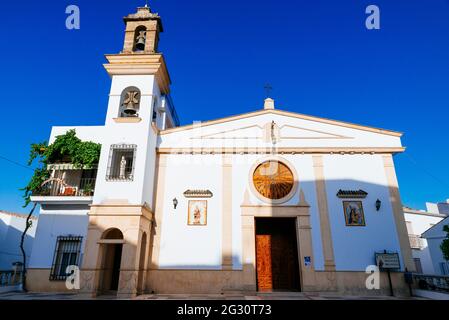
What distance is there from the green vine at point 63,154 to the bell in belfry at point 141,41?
5097 millimetres

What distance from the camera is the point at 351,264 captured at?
439 inches

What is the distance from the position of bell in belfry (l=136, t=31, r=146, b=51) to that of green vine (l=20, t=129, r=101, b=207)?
16.7 ft

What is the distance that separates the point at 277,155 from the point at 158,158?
→ 5.45 m

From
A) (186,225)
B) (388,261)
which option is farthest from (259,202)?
(388,261)

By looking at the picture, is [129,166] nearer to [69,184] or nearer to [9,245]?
[69,184]

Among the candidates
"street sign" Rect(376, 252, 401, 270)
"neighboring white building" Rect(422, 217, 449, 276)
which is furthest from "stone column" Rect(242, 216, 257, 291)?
"neighboring white building" Rect(422, 217, 449, 276)

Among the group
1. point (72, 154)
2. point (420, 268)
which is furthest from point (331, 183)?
point (420, 268)

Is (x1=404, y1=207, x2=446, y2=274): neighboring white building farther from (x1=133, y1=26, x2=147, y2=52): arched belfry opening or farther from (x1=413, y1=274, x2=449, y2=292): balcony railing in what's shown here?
(x1=133, y1=26, x2=147, y2=52): arched belfry opening

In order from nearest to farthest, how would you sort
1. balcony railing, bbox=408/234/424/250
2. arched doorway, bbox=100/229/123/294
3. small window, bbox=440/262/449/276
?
1. arched doorway, bbox=100/229/123/294
2. small window, bbox=440/262/449/276
3. balcony railing, bbox=408/234/424/250

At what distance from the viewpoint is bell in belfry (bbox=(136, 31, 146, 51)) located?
13.3 metres

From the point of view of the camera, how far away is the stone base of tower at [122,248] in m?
9.76

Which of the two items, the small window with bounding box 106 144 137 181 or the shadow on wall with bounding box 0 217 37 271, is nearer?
the small window with bounding box 106 144 137 181

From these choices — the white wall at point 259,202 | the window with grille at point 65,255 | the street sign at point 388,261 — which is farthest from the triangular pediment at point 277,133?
the window with grille at point 65,255
